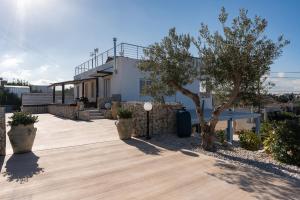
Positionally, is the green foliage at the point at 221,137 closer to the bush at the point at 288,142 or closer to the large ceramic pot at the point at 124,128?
the bush at the point at 288,142

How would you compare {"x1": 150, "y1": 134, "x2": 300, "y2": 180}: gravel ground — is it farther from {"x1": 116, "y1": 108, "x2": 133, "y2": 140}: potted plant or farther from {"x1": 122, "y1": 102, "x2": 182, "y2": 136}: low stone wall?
{"x1": 116, "y1": 108, "x2": 133, "y2": 140}: potted plant

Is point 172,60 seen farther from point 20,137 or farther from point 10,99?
point 10,99

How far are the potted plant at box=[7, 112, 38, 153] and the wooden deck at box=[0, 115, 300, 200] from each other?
0.36 meters

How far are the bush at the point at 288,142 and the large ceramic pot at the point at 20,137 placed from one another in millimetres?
7879

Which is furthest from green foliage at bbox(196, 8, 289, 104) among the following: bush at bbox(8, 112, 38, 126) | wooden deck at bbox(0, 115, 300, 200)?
bush at bbox(8, 112, 38, 126)

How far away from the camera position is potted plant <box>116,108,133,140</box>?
9531 millimetres

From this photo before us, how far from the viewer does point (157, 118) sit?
10617 mm

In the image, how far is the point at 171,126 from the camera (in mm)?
10992

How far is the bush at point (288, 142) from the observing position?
24.0ft

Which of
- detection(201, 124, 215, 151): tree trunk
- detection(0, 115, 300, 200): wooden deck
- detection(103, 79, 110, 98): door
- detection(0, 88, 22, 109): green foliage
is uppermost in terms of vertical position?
detection(103, 79, 110, 98): door

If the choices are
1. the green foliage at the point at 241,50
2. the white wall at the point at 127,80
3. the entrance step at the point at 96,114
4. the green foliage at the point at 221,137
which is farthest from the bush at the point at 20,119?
the white wall at the point at 127,80

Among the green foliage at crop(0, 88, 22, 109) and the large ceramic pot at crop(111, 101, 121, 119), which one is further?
the green foliage at crop(0, 88, 22, 109)

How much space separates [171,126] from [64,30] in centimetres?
889

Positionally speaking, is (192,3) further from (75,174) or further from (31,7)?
(75,174)
